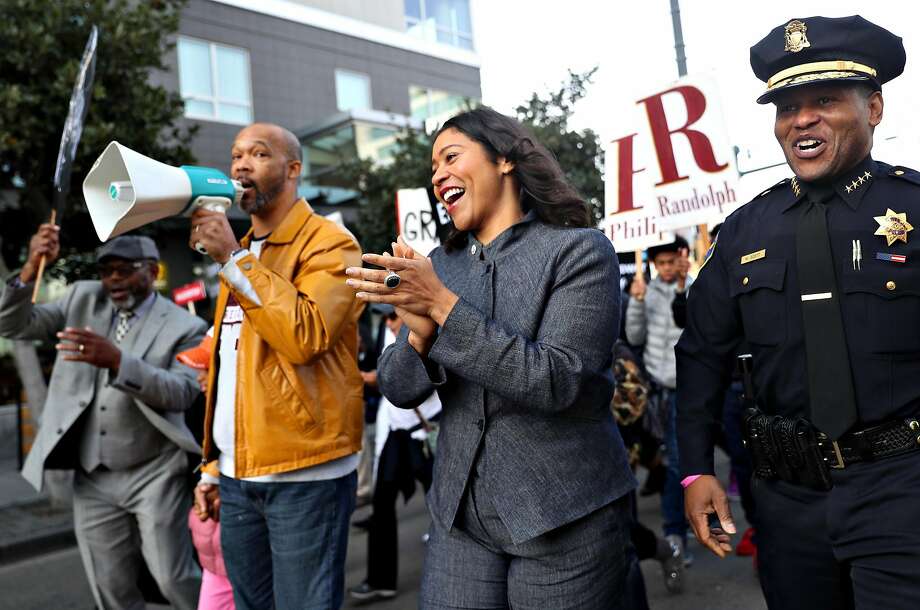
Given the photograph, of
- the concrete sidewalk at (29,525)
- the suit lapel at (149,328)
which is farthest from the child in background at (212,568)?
the concrete sidewalk at (29,525)

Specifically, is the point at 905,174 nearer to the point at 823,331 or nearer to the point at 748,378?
the point at 823,331

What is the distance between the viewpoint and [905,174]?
2.02 meters

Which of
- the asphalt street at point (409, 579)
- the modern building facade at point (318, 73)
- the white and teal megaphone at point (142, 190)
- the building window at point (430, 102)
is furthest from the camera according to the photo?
the building window at point (430, 102)

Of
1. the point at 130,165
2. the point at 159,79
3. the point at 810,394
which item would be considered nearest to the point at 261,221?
the point at 130,165

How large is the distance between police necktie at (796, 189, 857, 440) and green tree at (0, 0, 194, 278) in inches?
280

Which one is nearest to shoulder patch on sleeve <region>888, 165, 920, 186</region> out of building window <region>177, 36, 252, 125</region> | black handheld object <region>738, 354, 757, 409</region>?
black handheld object <region>738, 354, 757, 409</region>

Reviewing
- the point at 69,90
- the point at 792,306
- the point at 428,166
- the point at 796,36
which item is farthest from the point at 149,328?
the point at 428,166

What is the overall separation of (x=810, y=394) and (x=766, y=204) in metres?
0.57

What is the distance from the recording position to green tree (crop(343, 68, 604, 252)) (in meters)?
11.6

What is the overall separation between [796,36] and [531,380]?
3.78 ft

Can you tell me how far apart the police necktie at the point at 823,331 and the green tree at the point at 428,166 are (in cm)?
874

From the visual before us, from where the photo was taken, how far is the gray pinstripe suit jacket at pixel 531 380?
181 centimetres

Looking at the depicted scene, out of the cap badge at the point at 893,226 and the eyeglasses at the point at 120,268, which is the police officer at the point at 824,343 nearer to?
the cap badge at the point at 893,226

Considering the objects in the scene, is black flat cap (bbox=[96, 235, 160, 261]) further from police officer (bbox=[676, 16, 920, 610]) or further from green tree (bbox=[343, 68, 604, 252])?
green tree (bbox=[343, 68, 604, 252])
